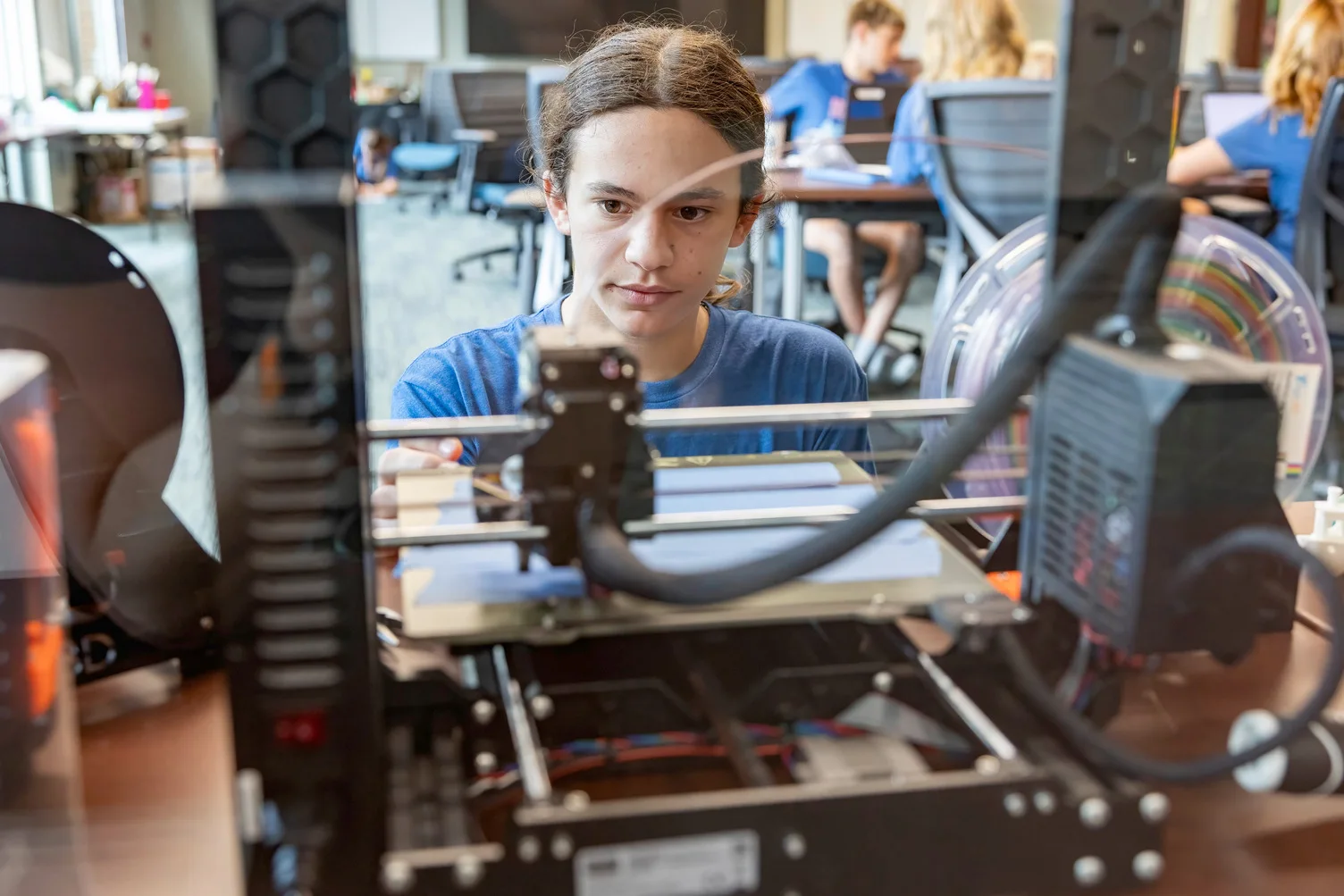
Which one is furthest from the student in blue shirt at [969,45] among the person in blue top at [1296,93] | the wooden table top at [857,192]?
the person in blue top at [1296,93]

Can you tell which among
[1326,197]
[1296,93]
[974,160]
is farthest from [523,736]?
[1296,93]

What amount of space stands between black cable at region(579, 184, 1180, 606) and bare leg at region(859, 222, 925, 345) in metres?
2.95

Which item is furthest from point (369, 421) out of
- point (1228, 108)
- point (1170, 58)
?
point (1228, 108)

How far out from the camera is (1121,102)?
0.48 metres

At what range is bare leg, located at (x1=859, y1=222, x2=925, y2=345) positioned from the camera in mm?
3465

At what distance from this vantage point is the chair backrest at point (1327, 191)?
2018 mm

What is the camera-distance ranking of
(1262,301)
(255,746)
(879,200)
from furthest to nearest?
(879,200), (1262,301), (255,746)

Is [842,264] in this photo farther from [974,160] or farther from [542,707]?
[542,707]

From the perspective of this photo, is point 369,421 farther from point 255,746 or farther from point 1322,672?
point 1322,672

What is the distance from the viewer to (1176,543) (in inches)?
18.7

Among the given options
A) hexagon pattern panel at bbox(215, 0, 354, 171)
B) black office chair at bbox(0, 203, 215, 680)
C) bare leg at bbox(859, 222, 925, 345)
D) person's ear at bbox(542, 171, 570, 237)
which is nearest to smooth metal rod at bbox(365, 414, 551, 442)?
hexagon pattern panel at bbox(215, 0, 354, 171)

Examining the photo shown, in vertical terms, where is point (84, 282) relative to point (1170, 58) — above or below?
below

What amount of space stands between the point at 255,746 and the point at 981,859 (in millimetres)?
272

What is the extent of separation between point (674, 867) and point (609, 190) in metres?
0.57
